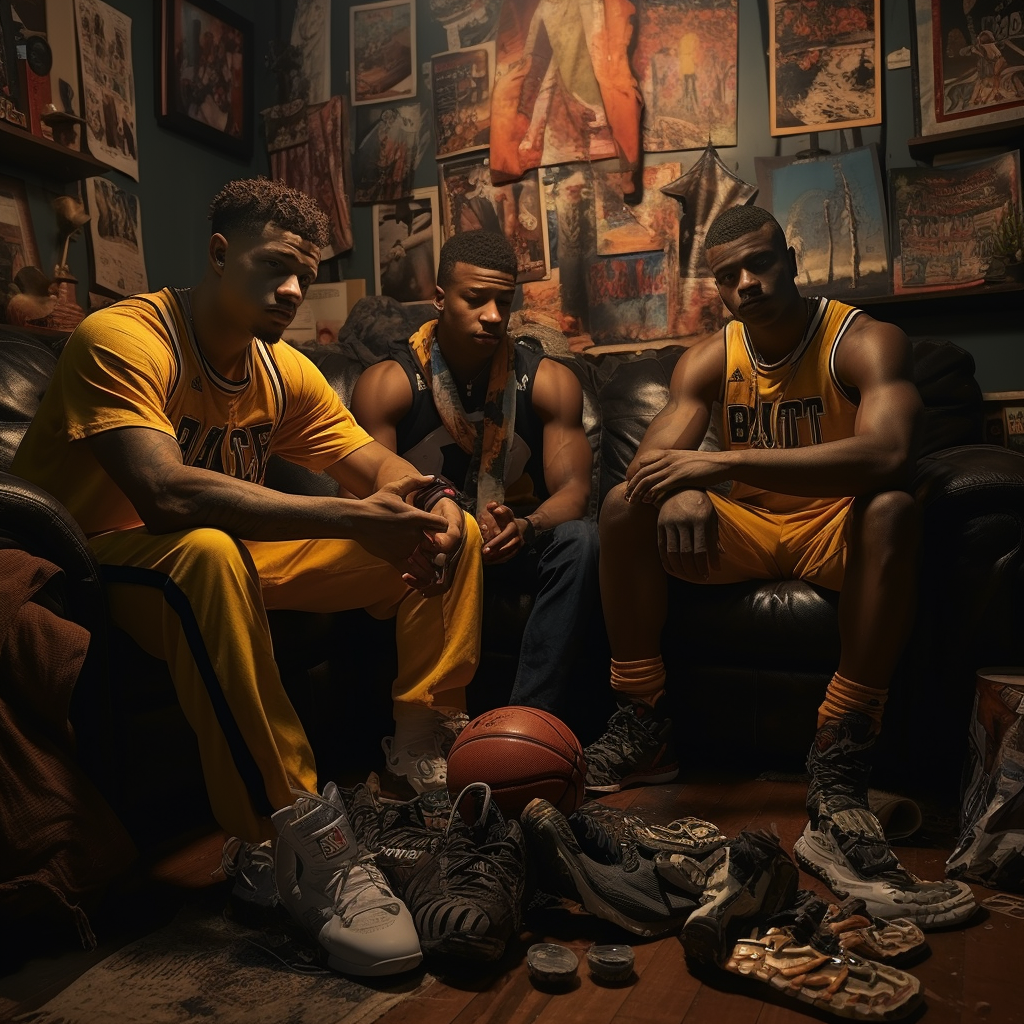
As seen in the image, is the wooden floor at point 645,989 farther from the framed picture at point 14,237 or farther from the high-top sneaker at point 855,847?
the framed picture at point 14,237

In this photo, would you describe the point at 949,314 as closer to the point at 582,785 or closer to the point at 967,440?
the point at 967,440

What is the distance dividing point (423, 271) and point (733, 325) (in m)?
1.91

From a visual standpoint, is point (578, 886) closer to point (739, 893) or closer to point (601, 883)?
point (601, 883)

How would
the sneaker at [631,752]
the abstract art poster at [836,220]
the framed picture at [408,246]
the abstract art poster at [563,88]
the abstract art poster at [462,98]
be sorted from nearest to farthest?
the sneaker at [631,752]
the abstract art poster at [836,220]
the abstract art poster at [563,88]
the abstract art poster at [462,98]
the framed picture at [408,246]

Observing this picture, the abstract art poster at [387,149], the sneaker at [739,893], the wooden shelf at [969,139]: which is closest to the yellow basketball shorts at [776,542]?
the sneaker at [739,893]

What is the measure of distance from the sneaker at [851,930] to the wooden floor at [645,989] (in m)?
0.04

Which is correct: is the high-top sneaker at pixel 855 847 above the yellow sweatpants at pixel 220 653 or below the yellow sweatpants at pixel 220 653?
below

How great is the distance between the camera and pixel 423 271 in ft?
14.1

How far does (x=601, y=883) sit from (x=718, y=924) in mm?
221

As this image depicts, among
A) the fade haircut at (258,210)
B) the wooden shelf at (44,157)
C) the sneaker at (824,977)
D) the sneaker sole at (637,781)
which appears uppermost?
the wooden shelf at (44,157)

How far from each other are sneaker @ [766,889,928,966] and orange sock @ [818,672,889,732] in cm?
53

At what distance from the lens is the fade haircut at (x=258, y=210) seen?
2.15 m

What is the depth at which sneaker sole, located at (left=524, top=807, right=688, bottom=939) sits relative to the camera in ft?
5.36

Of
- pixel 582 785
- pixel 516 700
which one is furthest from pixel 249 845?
Result: pixel 516 700
